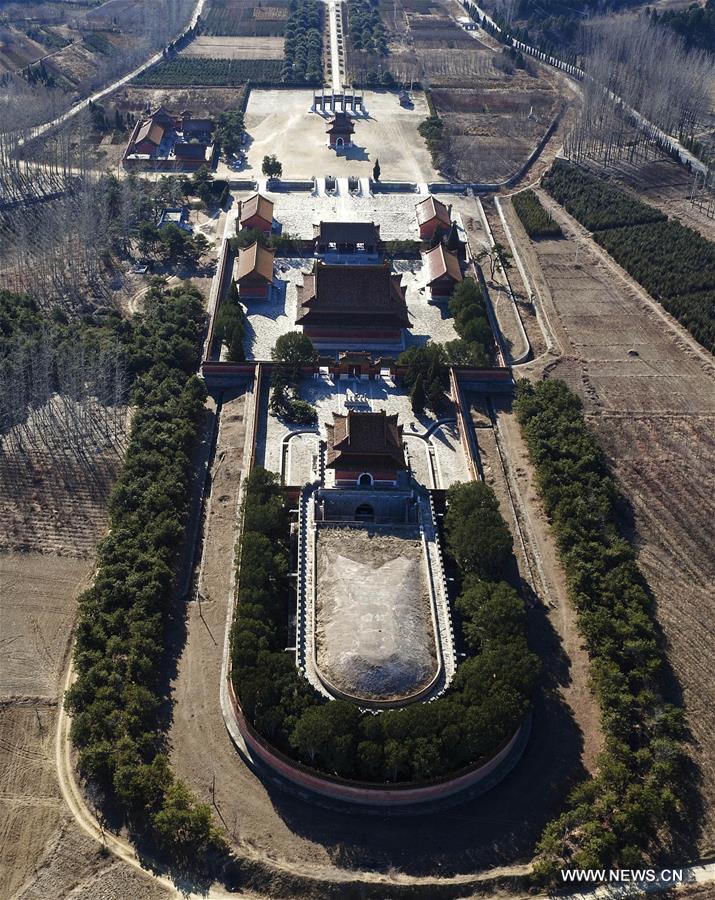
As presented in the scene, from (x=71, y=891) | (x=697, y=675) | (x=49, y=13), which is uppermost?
(x=49, y=13)

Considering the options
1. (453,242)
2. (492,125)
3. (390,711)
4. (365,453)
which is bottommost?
(390,711)

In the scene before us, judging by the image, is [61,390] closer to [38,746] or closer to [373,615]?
[38,746]

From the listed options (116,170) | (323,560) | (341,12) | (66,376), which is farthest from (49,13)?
(323,560)

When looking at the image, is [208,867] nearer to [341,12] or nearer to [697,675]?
[697,675]

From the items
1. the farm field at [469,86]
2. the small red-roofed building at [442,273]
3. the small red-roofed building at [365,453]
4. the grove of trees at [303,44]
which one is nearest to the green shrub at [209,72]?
the grove of trees at [303,44]

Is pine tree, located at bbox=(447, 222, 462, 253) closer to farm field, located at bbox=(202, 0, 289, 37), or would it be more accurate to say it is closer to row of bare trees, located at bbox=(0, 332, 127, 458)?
row of bare trees, located at bbox=(0, 332, 127, 458)

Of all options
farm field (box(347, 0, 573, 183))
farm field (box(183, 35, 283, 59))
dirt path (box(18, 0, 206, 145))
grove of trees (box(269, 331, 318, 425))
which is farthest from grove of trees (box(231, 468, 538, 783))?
farm field (box(183, 35, 283, 59))

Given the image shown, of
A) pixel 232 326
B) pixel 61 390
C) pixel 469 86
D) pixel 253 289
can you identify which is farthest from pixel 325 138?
pixel 61 390
